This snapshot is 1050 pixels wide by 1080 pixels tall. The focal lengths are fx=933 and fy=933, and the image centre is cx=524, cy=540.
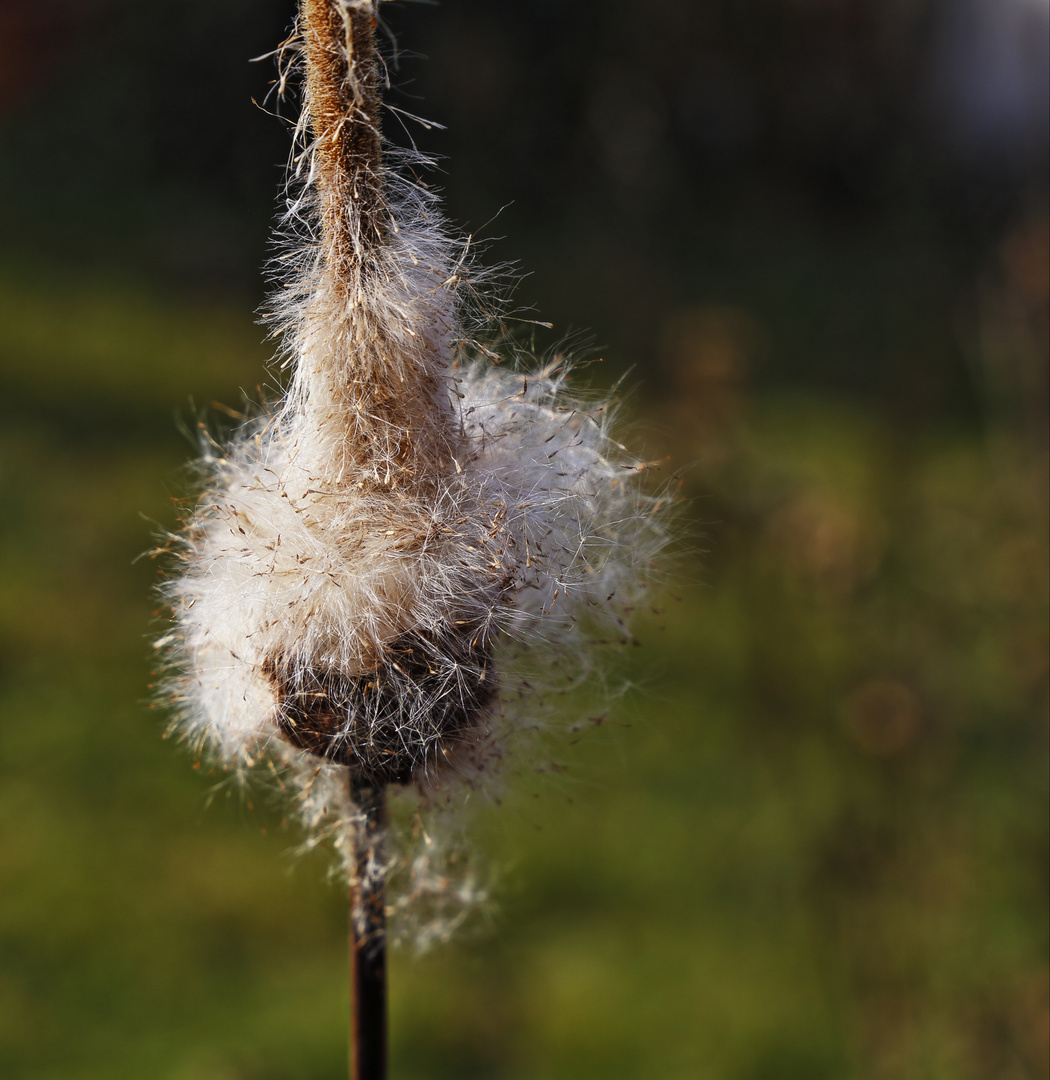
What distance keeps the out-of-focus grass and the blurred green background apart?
0.03 feet

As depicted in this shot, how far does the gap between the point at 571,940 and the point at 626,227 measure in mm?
3007

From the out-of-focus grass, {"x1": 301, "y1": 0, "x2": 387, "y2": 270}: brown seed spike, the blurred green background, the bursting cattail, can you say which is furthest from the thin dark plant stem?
the out-of-focus grass

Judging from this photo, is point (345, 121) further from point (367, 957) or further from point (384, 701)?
point (367, 957)

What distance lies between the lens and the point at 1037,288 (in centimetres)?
196

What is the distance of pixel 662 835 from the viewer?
2.39 meters

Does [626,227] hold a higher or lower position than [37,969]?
higher

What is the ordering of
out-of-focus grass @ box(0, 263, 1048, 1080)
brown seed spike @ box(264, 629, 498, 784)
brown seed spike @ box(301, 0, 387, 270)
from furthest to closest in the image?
out-of-focus grass @ box(0, 263, 1048, 1080), brown seed spike @ box(264, 629, 498, 784), brown seed spike @ box(301, 0, 387, 270)

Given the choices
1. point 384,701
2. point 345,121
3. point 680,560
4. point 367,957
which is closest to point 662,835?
point 680,560

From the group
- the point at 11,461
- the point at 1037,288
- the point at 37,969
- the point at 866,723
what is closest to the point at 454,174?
the point at 11,461

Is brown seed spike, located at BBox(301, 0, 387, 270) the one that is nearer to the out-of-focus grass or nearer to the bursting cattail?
the bursting cattail

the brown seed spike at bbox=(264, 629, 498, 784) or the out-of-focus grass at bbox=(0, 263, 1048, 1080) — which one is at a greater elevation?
the out-of-focus grass at bbox=(0, 263, 1048, 1080)

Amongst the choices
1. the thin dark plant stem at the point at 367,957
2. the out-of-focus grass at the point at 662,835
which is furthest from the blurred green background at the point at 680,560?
the thin dark plant stem at the point at 367,957

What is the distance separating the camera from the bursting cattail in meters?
0.56

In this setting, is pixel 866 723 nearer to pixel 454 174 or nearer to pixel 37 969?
pixel 37 969
